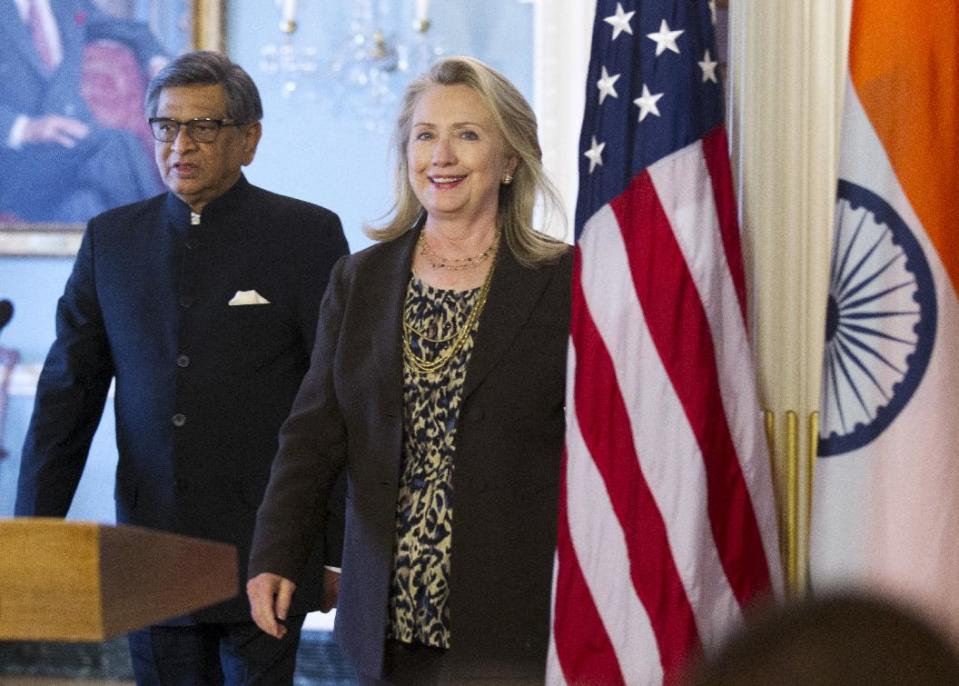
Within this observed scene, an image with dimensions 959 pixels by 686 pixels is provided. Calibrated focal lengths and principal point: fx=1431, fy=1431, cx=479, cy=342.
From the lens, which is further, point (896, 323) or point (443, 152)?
point (443, 152)

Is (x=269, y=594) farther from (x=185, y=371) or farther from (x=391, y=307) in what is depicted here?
(x=185, y=371)

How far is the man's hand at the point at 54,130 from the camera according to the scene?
6254 millimetres

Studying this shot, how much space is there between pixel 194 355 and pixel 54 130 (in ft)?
10.4

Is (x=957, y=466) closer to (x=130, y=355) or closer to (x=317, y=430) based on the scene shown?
(x=317, y=430)

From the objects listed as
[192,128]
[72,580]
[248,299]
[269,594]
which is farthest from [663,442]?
[192,128]

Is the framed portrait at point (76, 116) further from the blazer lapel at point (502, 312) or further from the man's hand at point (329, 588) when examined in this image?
the blazer lapel at point (502, 312)

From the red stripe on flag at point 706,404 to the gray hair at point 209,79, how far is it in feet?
4.78

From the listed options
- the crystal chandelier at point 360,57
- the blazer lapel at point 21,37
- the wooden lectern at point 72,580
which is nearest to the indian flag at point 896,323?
the wooden lectern at point 72,580

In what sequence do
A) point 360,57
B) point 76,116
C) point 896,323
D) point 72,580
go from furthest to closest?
point 76,116 < point 360,57 < point 896,323 < point 72,580

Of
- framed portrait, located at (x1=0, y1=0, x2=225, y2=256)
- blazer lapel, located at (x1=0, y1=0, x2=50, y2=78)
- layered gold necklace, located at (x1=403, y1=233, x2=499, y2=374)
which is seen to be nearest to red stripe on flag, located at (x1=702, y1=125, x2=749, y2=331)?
layered gold necklace, located at (x1=403, y1=233, x2=499, y2=374)

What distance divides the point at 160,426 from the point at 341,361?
2.85 feet

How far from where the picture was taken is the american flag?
2484mm

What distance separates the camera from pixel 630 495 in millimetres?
2529

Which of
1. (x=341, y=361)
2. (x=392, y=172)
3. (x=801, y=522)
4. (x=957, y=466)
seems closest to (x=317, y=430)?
(x=341, y=361)
